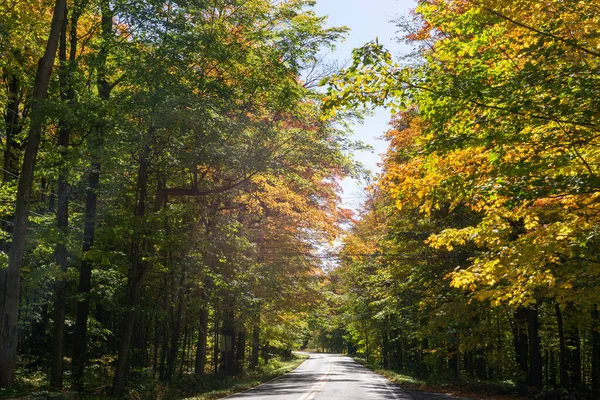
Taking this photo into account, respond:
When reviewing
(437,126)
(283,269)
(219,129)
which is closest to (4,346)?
(219,129)

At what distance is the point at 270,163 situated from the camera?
13.7 m

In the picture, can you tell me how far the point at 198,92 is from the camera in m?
12.8

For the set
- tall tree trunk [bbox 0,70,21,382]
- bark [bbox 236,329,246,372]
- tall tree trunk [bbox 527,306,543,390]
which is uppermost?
tall tree trunk [bbox 0,70,21,382]

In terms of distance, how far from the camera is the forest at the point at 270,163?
21.6ft

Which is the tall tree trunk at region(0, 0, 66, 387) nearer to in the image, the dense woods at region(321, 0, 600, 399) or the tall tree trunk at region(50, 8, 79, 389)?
the tall tree trunk at region(50, 8, 79, 389)

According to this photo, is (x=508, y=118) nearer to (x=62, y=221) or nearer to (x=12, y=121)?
(x=62, y=221)

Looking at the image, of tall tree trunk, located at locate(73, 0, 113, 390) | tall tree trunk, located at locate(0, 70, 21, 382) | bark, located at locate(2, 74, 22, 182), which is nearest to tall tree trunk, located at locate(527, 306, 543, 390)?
tall tree trunk, located at locate(73, 0, 113, 390)

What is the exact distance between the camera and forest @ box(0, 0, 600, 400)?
21.6 ft

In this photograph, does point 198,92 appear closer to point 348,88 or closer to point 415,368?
point 348,88

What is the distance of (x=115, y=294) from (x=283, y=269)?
7849mm

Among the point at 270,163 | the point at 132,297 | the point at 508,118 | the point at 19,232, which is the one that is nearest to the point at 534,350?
the point at 270,163

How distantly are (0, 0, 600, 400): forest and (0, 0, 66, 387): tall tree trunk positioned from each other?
0.05 meters

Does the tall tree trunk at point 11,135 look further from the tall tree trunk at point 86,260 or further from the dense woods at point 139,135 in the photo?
the tall tree trunk at point 86,260

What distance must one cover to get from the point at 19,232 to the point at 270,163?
648cm
